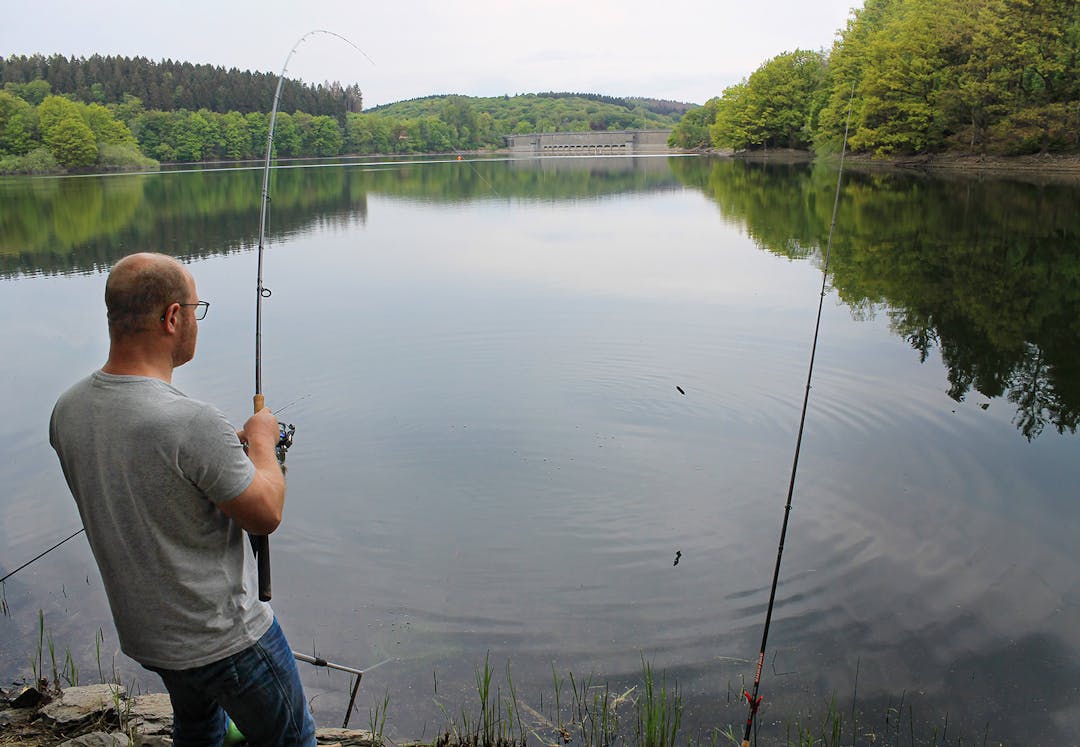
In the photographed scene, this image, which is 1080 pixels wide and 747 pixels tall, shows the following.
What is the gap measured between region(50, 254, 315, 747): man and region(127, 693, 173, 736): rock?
1.46 meters

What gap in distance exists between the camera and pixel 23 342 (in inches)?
472

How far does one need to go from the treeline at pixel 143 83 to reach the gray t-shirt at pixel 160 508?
3924 inches

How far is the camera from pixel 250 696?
2.22 meters

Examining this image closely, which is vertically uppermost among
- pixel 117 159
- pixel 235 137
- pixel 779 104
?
pixel 779 104

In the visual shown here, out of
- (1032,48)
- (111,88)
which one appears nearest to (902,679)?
(1032,48)

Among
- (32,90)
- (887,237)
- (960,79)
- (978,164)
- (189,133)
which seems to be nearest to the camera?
(887,237)

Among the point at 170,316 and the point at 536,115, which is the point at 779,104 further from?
the point at 536,115

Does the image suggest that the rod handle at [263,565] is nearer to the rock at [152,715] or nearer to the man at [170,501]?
the man at [170,501]

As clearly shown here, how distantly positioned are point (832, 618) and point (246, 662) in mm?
3575

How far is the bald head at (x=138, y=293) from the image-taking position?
2.06 metres

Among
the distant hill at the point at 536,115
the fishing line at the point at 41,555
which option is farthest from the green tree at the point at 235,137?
the fishing line at the point at 41,555

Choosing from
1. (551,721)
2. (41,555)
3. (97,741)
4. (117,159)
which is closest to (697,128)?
(117,159)

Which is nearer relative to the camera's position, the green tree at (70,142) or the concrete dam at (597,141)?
the green tree at (70,142)

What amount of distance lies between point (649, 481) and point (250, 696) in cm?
487
